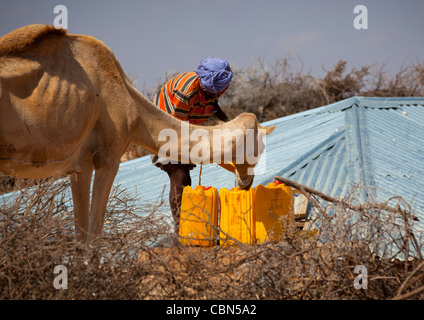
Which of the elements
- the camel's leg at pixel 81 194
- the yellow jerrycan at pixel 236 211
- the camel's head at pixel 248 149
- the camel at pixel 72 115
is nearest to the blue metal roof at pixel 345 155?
the yellow jerrycan at pixel 236 211

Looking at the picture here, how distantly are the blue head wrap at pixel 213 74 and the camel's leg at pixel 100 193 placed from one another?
175 centimetres

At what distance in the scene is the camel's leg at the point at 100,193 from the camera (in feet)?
17.3

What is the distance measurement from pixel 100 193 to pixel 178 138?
37.6 inches

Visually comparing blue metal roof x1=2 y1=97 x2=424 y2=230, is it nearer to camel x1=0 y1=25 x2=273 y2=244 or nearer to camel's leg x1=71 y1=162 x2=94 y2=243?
camel x1=0 y1=25 x2=273 y2=244

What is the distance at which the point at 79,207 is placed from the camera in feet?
18.2

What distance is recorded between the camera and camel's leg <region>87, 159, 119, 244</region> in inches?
208

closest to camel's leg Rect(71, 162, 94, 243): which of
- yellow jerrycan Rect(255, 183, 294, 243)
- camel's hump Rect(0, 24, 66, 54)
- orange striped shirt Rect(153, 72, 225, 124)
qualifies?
camel's hump Rect(0, 24, 66, 54)

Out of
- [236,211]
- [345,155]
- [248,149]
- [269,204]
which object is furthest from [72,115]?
[345,155]

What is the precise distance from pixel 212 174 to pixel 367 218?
17.0 ft

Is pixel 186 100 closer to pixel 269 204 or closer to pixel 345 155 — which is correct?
pixel 269 204

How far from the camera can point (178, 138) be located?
5.82 m

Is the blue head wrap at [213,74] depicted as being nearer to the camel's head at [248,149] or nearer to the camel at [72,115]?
the camel's head at [248,149]
